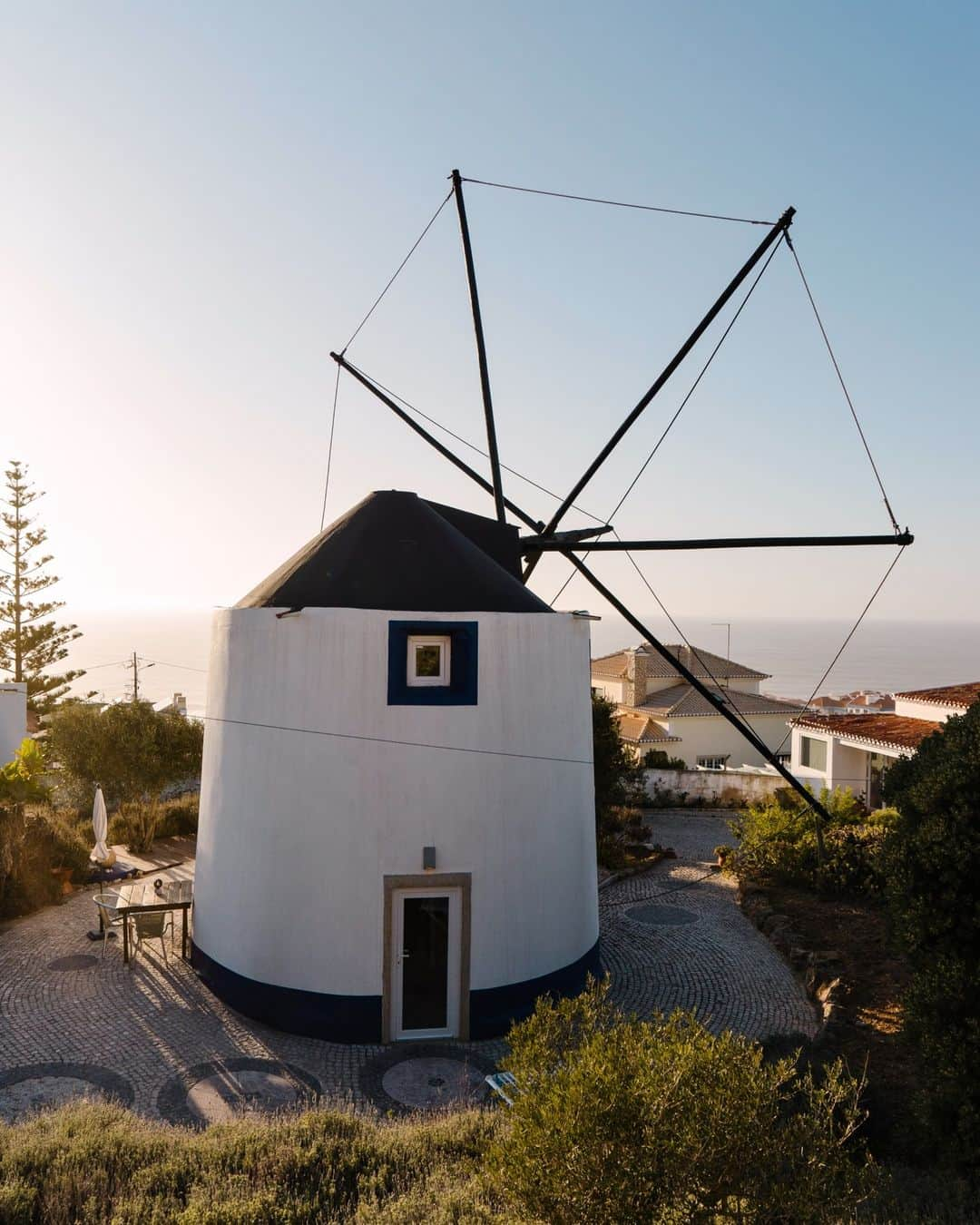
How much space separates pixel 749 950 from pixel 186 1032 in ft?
29.5

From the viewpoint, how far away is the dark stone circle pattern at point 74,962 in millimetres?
12793

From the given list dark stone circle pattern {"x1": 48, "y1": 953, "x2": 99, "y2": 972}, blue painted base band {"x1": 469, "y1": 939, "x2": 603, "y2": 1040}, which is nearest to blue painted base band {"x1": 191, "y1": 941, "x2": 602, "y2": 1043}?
blue painted base band {"x1": 469, "y1": 939, "x2": 603, "y2": 1040}

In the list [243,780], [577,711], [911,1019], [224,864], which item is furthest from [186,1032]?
[911,1019]

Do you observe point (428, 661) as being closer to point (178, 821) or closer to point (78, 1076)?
point (78, 1076)

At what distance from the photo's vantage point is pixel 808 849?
17.1 meters

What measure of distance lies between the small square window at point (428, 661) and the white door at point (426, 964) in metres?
2.69

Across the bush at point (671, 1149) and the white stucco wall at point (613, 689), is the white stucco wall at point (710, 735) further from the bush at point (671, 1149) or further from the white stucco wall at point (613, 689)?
the bush at point (671, 1149)

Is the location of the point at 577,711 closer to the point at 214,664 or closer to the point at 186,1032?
the point at 214,664

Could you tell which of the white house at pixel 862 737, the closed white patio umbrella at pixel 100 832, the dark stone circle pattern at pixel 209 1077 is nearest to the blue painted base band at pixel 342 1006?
the dark stone circle pattern at pixel 209 1077

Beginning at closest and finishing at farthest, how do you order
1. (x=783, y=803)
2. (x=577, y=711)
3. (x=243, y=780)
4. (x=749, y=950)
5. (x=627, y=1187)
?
(x=627, y=1187) → (x=243, y=780) → (x=577, y=711) → (x=749, y=950) → (x=783, y=803)

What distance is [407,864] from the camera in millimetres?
10641

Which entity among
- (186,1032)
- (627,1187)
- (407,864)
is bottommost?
(186,1032)

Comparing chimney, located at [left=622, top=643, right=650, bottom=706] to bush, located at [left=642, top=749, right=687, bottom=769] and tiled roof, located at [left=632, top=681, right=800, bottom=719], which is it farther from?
bush, located at [left=642, top=749, right=687, bottom=769]

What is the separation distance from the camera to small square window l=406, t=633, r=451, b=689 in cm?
1099
